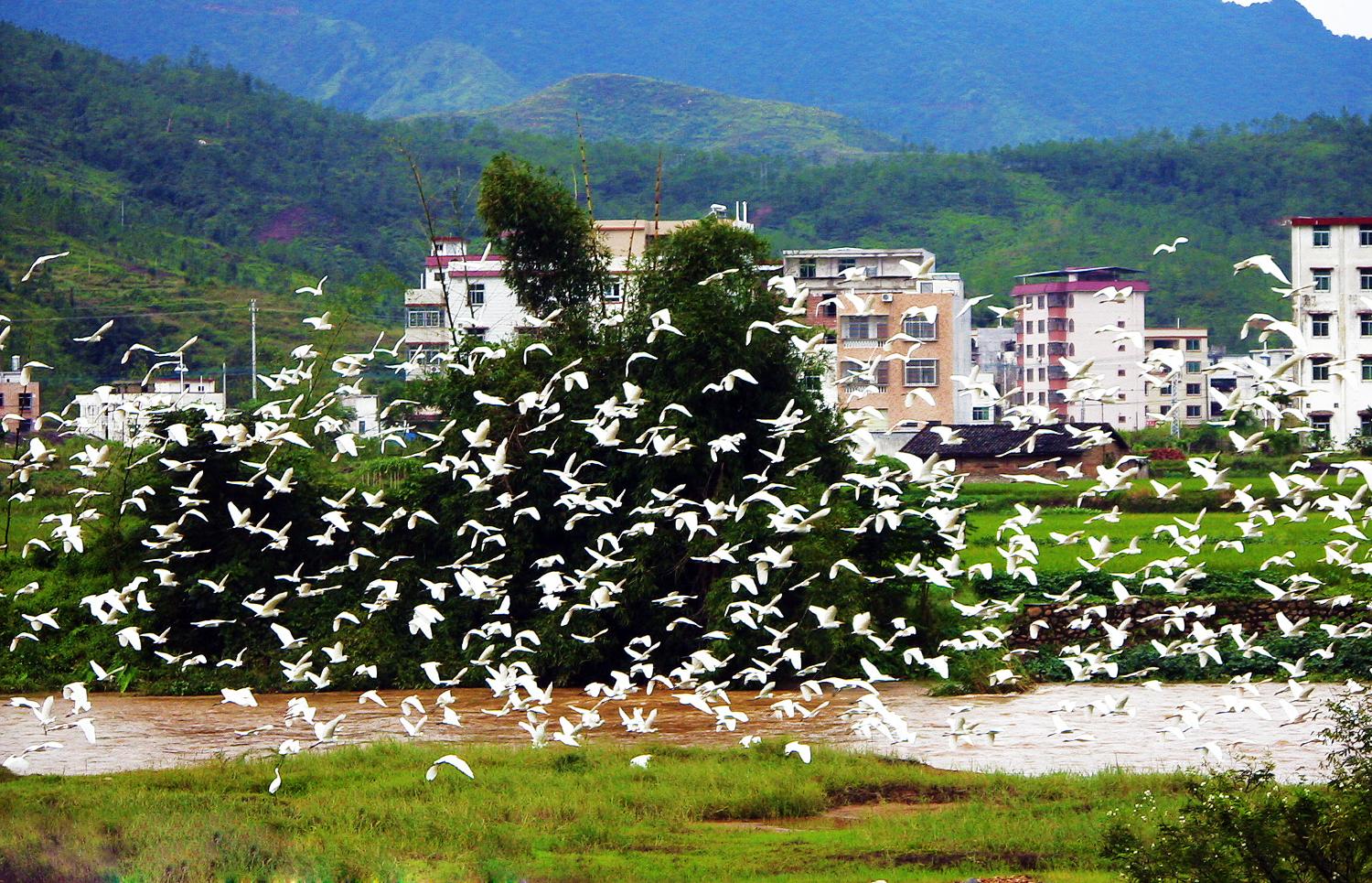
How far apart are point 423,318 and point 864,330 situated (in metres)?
16.5

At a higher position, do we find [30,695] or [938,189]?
[938,189]

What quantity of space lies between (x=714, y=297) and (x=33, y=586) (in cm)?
1236

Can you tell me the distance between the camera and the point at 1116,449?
4844cm

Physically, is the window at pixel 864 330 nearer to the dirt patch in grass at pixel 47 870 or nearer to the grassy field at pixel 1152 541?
the grassy field at pixel 1152 541

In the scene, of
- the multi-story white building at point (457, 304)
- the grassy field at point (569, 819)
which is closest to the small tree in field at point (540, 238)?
the grassy field at point (569, 819)

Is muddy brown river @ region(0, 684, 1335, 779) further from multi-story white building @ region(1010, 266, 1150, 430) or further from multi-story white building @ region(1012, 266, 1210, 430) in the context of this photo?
multi-story white building @ region(1010, 266, 1150, 430)

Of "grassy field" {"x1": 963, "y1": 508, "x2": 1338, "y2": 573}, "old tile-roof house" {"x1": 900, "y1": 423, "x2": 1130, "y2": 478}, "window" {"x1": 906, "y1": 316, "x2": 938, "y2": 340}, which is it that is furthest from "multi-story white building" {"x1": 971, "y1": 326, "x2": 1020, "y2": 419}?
"grassy field" {"x1": 963, "y1": 508, "x2": 1338, "y2": 573}

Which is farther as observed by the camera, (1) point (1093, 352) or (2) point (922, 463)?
(1) point (1093, 352)

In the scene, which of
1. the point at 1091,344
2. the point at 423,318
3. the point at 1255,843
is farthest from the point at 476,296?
the point at 1255,843

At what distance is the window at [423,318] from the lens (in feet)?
203

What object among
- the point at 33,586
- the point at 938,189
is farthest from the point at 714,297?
the point at 938,189

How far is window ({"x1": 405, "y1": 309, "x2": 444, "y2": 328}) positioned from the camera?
203 ft

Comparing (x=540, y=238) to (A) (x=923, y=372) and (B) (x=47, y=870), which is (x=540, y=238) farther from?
(A) (x=923, y=372)

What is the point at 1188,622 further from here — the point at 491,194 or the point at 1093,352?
the point at 1093,352
